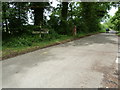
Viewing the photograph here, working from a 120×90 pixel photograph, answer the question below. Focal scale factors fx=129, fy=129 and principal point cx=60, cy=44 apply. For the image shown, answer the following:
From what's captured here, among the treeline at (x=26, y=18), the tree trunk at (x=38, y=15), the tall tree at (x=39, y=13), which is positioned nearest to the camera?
the treeline at (x=26, y=18)

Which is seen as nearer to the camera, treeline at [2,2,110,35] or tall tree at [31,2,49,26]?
treeline at [2,2,110,35]

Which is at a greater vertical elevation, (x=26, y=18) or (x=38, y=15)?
(x=38, y=15)

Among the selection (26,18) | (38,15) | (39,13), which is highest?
(39,13)

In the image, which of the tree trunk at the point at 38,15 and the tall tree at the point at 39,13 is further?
the tree trunk at the point at 38,15

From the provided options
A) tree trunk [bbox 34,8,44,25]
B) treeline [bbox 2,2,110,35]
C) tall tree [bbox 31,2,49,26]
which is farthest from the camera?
tree trunk [bbox 34,8,44,25]

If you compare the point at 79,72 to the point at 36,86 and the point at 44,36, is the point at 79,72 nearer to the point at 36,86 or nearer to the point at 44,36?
the point at 36,86

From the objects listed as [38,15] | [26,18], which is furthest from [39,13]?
[26,18]

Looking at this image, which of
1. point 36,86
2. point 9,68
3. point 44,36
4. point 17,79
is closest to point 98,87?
point 36,86

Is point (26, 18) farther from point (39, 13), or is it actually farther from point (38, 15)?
point (39, 13)

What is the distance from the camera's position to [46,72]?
4215mm

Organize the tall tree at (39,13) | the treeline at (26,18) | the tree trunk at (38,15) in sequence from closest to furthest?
the treeline at (26,18), the tall tree at (39,13), the tree trunk at (38,15)

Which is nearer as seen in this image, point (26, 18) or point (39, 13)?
point (26, 18)

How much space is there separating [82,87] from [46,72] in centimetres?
141

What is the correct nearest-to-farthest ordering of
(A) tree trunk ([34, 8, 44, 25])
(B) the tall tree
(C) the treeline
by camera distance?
(C) the treeline
(B) the tall tree
(A) tree trunk ([34, 8, 44, 25])
